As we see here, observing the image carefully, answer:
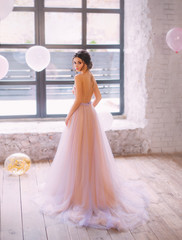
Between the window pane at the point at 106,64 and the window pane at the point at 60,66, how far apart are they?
0.38m

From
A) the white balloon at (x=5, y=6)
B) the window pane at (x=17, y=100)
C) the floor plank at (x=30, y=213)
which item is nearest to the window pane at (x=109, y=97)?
the window pane at (x=17, y=100)

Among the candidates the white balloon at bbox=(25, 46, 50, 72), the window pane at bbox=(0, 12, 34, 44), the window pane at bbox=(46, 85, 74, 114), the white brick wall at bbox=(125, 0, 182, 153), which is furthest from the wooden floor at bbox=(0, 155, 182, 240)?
the window pane at bbox=(0, 12, 34, 44)

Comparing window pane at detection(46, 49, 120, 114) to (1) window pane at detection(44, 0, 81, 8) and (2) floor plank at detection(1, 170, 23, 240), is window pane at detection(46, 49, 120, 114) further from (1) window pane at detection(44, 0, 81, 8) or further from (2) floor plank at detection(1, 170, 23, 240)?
(2) floor plank at detection(1, 170, 23, 240)

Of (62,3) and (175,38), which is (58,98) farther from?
(175,38)

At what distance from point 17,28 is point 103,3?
1.36 meters

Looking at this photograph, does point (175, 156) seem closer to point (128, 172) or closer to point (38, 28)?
point (128, 172)

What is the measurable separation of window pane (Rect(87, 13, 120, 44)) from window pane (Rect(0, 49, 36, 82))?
1038 millimetres

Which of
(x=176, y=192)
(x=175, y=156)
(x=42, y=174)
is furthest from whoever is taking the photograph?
(x=175, y=156)

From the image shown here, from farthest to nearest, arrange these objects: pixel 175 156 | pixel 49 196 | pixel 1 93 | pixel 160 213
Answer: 1. pixel 1 93
2. pixel 175 156
3. pixel 49 196
4. pixel 160 213

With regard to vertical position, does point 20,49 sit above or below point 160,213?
above

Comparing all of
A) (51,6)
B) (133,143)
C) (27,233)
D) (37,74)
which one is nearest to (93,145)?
(27,233)

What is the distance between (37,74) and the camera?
512 centimetres

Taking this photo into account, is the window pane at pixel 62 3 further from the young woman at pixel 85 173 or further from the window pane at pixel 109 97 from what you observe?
the young woman at pixel 85 173

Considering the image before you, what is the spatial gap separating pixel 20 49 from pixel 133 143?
2185mm
